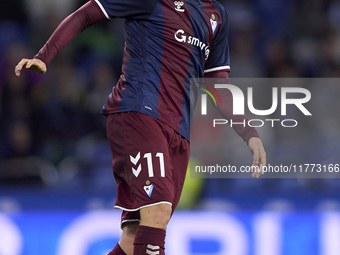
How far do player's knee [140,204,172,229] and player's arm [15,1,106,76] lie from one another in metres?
0.85

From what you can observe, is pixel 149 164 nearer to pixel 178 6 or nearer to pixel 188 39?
pixel 188 39

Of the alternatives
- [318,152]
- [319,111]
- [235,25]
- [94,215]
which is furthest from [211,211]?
[235,25]

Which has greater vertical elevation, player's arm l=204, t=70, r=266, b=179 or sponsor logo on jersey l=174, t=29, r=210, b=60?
sponsor logo on jersey l=174, t=29, r=210, b=60

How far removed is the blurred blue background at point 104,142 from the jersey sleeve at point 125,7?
7.89ft

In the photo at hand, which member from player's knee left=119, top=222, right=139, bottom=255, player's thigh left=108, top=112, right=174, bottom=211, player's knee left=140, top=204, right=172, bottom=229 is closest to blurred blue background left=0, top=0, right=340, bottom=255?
player's knee left=119, top=222, right=139, bottom=255

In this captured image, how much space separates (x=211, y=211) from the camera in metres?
5.23

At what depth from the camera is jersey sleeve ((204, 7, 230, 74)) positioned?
11.5 ft

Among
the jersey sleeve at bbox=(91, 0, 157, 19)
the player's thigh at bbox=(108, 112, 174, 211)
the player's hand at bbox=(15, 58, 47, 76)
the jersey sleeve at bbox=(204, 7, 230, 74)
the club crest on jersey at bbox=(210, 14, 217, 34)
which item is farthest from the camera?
the jersey sleeve at bbox=(204, 7, 230, 74)

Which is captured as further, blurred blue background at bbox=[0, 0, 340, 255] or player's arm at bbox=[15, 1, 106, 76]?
blurred blue background at bbox=[0, 0, 340, 255]

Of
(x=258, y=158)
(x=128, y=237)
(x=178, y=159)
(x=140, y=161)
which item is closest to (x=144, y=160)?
(x=140, y=161)

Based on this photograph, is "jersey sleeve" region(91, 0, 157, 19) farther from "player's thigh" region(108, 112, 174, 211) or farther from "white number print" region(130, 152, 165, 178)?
"white number print" region(130, 152, 165, 178)

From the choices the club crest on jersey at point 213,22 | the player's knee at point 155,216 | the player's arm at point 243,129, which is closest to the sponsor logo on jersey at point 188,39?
the club crest on jersey at point 213,22

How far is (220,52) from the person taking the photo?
3557 mm

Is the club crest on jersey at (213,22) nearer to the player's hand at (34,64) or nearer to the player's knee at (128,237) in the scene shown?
the player's hand at (34,64)
